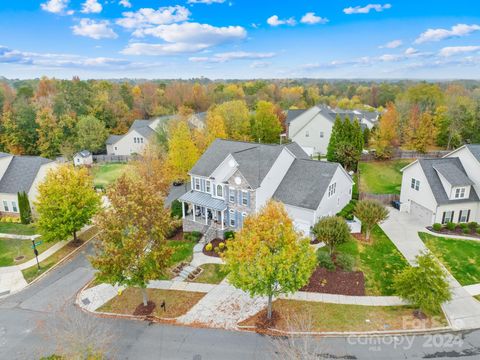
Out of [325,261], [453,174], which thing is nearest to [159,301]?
[325,261]

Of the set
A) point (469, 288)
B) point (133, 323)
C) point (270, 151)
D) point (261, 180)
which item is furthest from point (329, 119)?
point (133, 323)

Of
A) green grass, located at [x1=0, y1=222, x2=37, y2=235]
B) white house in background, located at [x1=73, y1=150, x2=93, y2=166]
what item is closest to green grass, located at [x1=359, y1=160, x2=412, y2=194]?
green grass, located at [x1=0, y1=222, x2=37, y2=235]

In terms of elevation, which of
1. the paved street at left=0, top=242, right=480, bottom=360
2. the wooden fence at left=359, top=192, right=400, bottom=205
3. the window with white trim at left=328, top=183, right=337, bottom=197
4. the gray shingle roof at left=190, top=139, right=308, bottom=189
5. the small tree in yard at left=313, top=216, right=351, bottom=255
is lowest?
the paved street at left=0, top=242, right=480, bottom=360

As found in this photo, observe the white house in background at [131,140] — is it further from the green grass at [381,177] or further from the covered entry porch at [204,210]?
the covered entry porch at [204,210]

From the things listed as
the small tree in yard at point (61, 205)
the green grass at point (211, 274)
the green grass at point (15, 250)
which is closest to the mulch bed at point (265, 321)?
the green grass at point (211, 274)

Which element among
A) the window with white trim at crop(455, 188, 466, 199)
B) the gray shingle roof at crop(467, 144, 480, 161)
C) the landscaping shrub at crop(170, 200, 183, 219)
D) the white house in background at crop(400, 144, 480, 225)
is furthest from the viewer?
the landscaping shrub at crop(170, 200, 183, 219)

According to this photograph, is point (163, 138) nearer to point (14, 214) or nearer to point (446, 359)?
point (14, 214)

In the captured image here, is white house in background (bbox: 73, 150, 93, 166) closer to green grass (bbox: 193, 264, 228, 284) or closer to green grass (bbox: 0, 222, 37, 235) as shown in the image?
green grass (bbox: 0, 222, 37, 235)

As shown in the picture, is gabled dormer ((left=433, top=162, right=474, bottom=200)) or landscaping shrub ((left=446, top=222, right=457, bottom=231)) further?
gabled dormer ((left=433, top=162, right=474, bottom=200))
